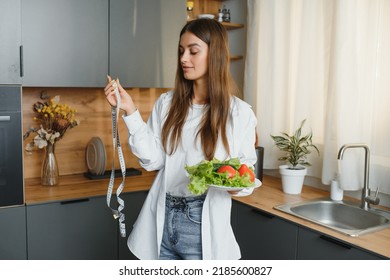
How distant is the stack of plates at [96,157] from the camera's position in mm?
2758

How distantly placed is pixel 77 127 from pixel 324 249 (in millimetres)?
1733

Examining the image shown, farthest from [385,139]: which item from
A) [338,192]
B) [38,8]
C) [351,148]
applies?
[38,8]

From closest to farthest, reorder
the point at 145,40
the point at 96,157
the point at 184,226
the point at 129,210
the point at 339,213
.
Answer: the point at 184,226 → the point at 339,213 → the point at 129,210 → the point at 145,40 → the point at 96,157

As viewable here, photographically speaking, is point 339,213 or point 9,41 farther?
point 339,213

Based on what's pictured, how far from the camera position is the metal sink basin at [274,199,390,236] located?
7.01ft

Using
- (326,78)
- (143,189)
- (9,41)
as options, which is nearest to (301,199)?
(326,78)

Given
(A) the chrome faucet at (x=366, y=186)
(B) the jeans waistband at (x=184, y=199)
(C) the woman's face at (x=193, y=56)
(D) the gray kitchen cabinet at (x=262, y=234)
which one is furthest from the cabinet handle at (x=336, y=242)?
(C) the woman's face at (x=193, y=56)

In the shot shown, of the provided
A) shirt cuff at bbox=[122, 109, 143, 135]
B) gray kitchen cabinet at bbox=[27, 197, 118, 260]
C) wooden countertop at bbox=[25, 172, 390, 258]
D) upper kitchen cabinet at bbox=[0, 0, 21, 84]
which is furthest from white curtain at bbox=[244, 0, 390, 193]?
upper kitchen cabinet at bbox=[0, 0, 21, 84]

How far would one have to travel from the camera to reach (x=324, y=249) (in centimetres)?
186

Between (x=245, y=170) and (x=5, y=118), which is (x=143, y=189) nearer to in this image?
(x=5, y=118)

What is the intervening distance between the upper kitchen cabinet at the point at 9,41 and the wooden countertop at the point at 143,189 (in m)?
0.62

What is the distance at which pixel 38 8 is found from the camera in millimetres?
2324

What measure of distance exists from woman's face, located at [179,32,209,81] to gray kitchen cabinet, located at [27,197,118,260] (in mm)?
1066

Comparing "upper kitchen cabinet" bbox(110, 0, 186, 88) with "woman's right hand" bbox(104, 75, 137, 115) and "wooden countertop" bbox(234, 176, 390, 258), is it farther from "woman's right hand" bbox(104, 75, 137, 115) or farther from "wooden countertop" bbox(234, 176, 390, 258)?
"woman's right hand" bbox(104, 75, 137, 115)
